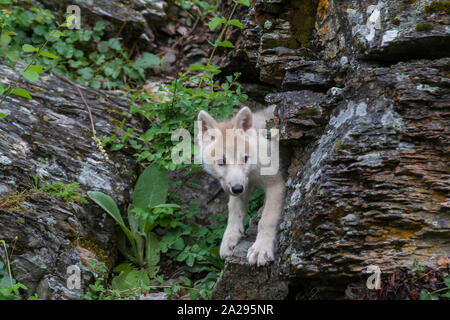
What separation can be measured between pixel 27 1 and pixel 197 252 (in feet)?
15.4

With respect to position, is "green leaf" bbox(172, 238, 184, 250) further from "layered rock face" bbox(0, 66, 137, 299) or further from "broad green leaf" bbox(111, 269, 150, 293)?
"layered rock face" bbox(0, 66, 137, 299)

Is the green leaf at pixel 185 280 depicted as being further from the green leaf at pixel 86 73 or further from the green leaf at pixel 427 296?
the green leaf at pixel 86 73

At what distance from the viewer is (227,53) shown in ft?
21.3

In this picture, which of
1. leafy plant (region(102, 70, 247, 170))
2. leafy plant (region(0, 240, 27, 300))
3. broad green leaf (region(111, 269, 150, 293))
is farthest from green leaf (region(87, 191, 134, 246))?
leafy plant (region(0, 240, 27, 300))

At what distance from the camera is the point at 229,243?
16.5 feet

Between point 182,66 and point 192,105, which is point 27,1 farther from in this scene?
point 192,105

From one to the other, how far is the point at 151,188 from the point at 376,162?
2877 millimetres

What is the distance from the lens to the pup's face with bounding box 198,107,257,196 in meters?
4.83

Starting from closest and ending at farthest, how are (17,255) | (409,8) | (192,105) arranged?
(409,8)
(17,255)
(192,105)

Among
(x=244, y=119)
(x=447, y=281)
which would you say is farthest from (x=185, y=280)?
(x=447, y=281)

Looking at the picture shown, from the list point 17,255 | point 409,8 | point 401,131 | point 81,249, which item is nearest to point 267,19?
point 409,8

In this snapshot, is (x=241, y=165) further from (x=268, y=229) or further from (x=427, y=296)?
(x=427, y=296)

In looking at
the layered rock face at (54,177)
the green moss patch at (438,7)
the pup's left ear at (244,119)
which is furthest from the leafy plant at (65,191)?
the green moss patch at (438,7)

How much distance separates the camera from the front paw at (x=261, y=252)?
4341 mm
